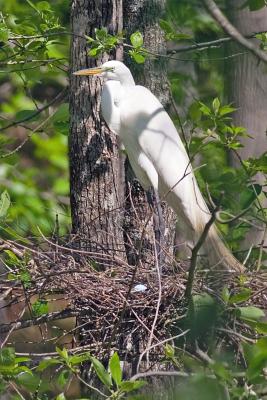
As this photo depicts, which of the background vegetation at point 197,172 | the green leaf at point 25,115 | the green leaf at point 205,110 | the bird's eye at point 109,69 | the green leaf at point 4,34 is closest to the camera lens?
the background vegetation at point 197,172

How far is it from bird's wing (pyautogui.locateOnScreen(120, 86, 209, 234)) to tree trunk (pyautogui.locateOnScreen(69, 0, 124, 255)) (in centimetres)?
42

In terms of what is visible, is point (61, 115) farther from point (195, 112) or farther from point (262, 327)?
point (262, 327)

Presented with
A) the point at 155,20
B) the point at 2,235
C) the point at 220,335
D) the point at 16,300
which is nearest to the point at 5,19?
the point at 155,20

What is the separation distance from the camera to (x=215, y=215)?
2.04 metres

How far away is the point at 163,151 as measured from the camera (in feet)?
13.2

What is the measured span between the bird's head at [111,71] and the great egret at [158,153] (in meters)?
0.01

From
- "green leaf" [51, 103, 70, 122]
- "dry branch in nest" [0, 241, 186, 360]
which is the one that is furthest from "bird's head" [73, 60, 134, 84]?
"dry branch in nest" [0, 241, 186, 360]

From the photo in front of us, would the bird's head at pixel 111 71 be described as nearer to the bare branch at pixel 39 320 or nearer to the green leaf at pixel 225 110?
the green leaf at pixel 225 110

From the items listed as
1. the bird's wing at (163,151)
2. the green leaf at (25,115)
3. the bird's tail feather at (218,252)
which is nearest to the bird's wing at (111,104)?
the bird's wing at (163,151)

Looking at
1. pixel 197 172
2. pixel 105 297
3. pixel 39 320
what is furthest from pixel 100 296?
pixel 197 172

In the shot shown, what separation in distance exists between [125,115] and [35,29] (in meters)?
0.59

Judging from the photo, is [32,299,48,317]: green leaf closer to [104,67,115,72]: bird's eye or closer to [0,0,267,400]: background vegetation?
[0,0,267,400]: background vegetation

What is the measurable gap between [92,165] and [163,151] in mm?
677

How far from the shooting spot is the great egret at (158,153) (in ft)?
12.3
